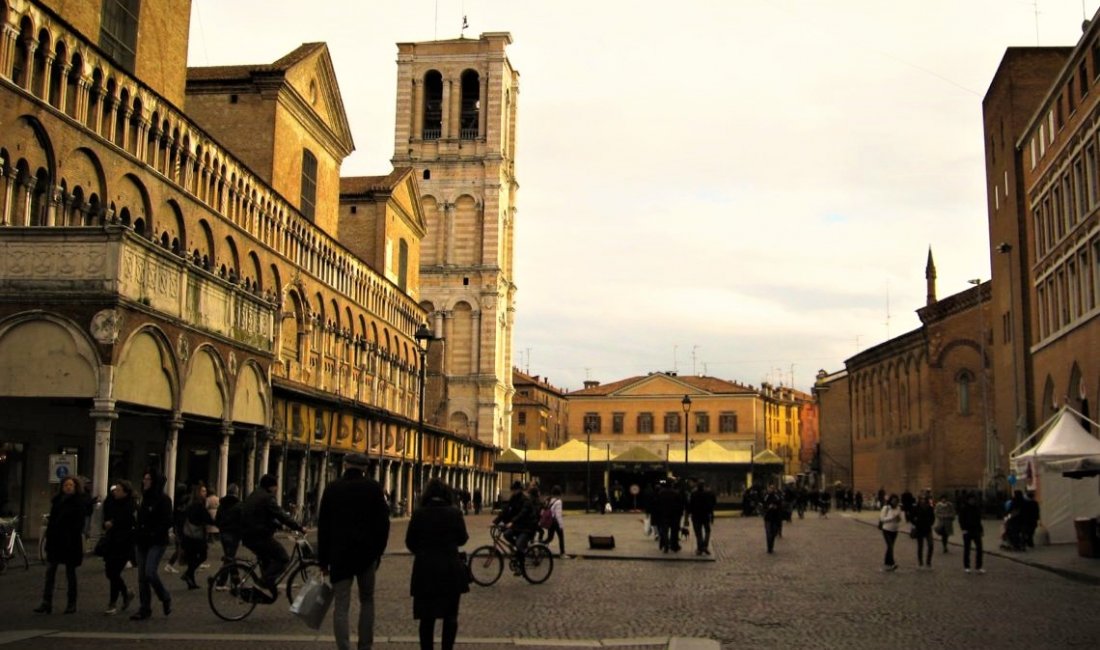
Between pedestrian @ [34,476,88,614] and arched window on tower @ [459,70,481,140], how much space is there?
248 feet

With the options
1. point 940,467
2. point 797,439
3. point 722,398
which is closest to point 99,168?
point 940,467

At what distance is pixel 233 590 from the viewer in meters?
13.4

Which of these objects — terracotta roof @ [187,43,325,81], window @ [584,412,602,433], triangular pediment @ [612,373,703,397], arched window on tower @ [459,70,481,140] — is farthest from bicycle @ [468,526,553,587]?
window @ [584,412,602,433]

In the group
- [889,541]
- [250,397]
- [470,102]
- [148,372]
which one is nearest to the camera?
[889,541]

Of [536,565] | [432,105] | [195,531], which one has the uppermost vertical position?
[432,105]

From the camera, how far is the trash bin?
85.5 feet

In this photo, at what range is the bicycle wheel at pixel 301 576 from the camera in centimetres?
1487

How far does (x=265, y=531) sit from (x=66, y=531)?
2301 mm

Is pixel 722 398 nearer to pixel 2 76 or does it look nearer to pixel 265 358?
pixel 265 358

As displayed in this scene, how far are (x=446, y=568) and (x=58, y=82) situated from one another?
2053cm

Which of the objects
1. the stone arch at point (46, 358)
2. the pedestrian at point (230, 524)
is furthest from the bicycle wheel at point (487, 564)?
the stone arch at point (46, 358)

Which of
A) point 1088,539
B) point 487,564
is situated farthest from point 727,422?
point 487,564

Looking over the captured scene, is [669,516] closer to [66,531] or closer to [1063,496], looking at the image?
[1063,496]

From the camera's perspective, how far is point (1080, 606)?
655 inches
